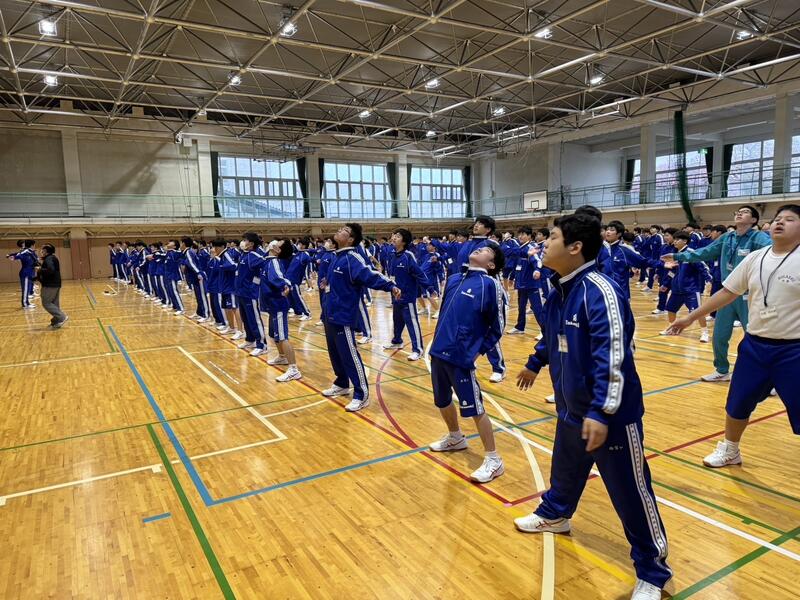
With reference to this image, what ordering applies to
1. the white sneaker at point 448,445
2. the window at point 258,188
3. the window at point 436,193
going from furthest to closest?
1. the window at point 436,193
2. the window at point 258,188
3. the white sneaker at point 448,445

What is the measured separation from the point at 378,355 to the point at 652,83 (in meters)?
22.2

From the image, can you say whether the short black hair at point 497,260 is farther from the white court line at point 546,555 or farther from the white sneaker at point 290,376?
the white sneaker at point 290,376

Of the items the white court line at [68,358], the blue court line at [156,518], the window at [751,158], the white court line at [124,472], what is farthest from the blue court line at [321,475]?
the window at [751,158]

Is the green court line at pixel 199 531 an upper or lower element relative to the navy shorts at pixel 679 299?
lower

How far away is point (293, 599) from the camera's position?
113 inches

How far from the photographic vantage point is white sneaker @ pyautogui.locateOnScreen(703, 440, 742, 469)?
14.1 feet

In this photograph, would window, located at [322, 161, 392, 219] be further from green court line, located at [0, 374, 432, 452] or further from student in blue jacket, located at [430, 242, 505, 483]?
student in blue jacket, located at [430, 242, 505, 483]

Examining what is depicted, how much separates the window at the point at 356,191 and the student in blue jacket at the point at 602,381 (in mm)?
30600

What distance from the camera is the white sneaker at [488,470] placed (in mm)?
4133

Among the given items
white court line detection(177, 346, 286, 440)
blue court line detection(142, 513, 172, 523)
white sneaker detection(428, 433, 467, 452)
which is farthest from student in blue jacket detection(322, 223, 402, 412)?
blue court line detection(142, 513, 172, 523)

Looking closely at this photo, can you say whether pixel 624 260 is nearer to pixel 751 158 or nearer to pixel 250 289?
pixel 250 289

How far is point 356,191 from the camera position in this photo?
34781mm

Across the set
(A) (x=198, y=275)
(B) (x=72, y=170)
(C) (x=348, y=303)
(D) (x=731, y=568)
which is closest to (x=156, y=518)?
(C) (x=348, y=303)

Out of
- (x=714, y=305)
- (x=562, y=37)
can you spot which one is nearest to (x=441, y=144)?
(x=562, y=37)
